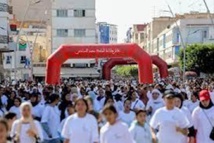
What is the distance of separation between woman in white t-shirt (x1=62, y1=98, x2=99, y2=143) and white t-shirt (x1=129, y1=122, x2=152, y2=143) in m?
1.02

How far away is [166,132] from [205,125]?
37.4 inches

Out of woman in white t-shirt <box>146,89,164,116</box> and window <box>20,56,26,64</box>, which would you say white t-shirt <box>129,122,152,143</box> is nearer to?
woman in white t-shirt <box>146,89,164,116</box>

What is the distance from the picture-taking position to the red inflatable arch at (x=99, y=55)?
36094mm

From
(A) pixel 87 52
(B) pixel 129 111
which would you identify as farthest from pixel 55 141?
(A) pixel 87 52

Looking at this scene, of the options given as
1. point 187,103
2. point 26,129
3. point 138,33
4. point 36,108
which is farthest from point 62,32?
point 138,33

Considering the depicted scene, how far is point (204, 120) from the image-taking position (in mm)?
12562

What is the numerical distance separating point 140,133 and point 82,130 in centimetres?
133

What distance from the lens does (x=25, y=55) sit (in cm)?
9544

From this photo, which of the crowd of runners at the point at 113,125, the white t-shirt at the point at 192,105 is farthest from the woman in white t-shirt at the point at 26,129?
the white t-shirt at the point at 192,105

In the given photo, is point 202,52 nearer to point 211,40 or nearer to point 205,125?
point 211,40

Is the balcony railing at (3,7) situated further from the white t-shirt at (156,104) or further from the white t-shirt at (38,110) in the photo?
the white t-shirt at (38,110)

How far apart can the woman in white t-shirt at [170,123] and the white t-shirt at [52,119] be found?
144 inches

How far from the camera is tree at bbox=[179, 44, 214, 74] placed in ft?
247

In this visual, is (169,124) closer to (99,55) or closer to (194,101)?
(194,101)
